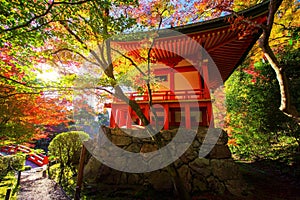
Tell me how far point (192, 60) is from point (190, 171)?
208 inches

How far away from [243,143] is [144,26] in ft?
31.8

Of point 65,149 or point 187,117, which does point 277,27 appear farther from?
point 65,149

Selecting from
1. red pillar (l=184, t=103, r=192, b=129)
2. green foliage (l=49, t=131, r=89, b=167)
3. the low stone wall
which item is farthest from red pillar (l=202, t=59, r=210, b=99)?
green foliage (l=49, t=131, r=89, b=167)

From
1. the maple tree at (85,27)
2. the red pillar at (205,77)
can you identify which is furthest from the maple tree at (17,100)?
the red pillar at (205,77)

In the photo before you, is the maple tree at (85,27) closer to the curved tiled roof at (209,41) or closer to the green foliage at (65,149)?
the curved tiled roof at (209,41)

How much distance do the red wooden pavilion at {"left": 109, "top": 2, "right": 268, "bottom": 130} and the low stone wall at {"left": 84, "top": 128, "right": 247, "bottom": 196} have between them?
100 cm

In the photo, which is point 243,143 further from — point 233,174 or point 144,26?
point 144,26

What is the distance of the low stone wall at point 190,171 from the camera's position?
5.26 meters

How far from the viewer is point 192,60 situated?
24.3 ft

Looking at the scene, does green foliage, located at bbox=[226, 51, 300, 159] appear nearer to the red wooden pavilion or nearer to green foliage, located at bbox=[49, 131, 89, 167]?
the red wooden pavilion

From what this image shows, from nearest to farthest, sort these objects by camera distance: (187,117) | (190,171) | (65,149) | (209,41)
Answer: (190,171)
(209,41)
(187,117)
(65,149)

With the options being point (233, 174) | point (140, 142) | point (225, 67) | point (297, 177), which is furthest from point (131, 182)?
point (225, 67)

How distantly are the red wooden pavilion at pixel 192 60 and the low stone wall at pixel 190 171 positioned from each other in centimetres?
100

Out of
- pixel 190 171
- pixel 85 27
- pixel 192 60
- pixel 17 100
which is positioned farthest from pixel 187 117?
pixel 17 100
